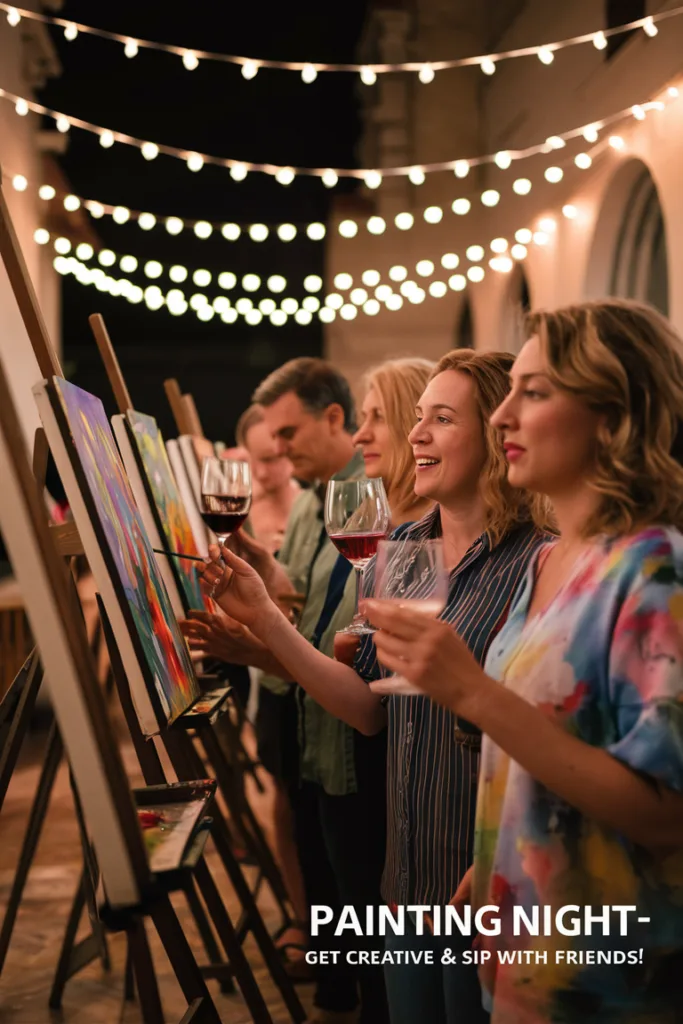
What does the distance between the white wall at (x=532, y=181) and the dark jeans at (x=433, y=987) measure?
350cm

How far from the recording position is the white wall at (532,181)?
15.6 feet

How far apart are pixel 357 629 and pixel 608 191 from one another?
4936 millimetres

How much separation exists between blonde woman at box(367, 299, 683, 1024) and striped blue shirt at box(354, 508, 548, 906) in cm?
→ 31

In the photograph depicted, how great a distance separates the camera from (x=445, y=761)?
5.19ft

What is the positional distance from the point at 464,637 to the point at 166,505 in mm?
910

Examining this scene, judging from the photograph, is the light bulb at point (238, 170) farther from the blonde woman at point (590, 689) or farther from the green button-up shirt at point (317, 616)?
the blonde woman at point (590, 689)

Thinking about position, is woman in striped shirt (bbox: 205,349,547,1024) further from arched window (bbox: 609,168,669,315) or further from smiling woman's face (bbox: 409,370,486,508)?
arched window (bbox: 609,168,669,315)

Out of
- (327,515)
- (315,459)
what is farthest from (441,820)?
(315,459)

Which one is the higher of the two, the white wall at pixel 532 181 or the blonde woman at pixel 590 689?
the white wall at pixel 532 181

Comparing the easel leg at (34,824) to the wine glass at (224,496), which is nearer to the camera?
the wine glass at (224,496)

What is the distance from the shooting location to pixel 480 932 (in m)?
1.25

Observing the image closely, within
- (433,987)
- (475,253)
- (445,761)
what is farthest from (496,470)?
(475,253)

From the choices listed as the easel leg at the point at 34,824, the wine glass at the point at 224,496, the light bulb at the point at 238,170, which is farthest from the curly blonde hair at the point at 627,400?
the light bulb at the point at 238,170

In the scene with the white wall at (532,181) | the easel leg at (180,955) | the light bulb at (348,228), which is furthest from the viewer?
the light bulb at (348,228)
